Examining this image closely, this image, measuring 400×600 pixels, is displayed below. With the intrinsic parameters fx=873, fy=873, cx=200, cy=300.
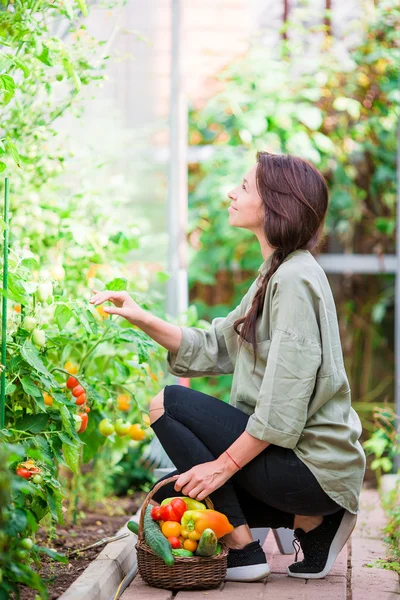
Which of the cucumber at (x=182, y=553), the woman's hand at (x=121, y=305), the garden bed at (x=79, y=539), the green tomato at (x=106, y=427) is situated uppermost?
the woman's hand at (x=121, y=305)

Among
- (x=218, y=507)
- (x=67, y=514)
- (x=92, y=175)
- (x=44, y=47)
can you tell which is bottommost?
(x=67, y=514)

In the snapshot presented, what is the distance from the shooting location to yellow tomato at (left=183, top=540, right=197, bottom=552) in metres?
2.27

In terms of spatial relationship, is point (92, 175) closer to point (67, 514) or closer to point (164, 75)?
point (164, 75)

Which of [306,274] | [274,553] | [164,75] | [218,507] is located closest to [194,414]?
[218,507]

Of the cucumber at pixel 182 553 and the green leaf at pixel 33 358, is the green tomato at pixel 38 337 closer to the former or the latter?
the green leaf at pixel 33 358

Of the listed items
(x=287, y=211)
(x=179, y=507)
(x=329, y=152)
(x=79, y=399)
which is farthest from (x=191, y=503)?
(x=329, y=152)

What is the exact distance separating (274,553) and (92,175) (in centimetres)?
198

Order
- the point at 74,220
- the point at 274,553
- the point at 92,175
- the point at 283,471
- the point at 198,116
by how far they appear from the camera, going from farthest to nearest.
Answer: the point at 198,116
the point at 92,175
the point at 74,220
the point at 274,553
the point at 283,471

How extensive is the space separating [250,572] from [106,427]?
631 mm

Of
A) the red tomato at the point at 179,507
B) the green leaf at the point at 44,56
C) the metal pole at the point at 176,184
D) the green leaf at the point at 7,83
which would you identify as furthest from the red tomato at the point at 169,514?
the metal pole at the point at 176,184

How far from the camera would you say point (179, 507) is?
7.59ft

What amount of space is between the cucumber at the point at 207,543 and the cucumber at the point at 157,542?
0.08m

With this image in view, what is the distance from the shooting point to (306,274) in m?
2.34

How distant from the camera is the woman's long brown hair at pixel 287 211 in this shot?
244 centimetres
